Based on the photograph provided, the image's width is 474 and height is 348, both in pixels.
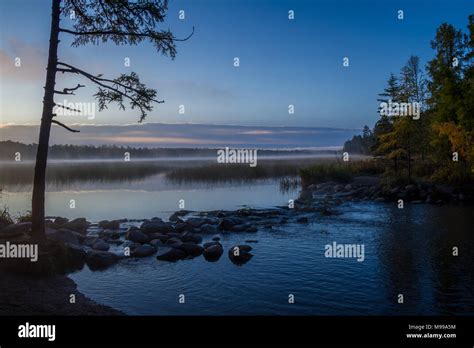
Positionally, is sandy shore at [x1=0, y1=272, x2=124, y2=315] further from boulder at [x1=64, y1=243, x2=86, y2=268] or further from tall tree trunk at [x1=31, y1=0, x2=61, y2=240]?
boulder at [x1=64, y1=243, x2=86, y2=268]

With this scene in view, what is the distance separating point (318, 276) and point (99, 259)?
24.0ft

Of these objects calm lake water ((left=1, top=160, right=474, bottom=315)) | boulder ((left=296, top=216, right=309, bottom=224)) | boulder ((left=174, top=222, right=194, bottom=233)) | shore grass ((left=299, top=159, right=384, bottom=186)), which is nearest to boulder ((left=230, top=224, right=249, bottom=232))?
calm lake water ((left=1, top=160, right=474, bottom=315))

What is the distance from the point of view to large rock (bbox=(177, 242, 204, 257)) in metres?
16.0

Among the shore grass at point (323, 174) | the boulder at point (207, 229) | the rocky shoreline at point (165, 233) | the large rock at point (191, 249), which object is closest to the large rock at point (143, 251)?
the rocky shoreline at point (165, 233)

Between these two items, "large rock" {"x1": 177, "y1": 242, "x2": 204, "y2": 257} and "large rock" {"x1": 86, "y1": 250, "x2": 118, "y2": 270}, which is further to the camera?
"large rock" {"x1": 177, "y1": 242, "x2": 204, "y2": 257}

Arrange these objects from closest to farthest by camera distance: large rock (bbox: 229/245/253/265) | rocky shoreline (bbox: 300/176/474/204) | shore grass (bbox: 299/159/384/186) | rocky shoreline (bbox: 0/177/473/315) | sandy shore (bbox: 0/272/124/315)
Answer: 1. sandy shore (bbox: 0/272/124/315)
2. rocky shoreline (bbox: 0/177/473/315)
3. large rock (bbox: 229/245/253/265)
4. rocky shoreline (bbox: 300/176/474/204)
5. shore grass (bbox: 299/159/384/186)

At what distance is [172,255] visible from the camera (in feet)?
50.4

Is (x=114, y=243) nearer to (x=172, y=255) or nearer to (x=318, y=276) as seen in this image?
(x=172, y=255)

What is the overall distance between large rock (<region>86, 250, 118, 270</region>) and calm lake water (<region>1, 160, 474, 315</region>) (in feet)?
1.57

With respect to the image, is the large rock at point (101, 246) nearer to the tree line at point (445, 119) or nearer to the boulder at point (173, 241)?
the boulder at point (173, 241)

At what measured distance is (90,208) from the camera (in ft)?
94.8

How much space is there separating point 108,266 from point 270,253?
5.87m

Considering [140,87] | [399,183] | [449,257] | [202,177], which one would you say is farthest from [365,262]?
[202,177]

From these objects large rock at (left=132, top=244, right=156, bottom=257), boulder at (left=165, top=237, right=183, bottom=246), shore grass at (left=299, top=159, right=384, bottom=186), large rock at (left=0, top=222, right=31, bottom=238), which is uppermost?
shore grass at (left=299, top=159, right=384, bottom=186)
